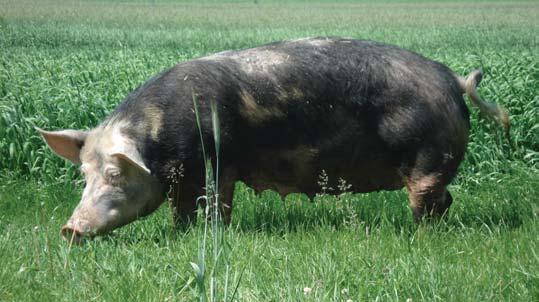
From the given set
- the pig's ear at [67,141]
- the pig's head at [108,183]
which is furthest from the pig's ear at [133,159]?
the pig's ear at [67,141]

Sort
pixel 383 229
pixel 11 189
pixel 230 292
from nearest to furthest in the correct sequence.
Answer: pixel 230 292
pixel 383 229
pixel 11 189

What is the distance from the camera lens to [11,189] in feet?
23.0

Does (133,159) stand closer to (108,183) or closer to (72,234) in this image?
(108,183)

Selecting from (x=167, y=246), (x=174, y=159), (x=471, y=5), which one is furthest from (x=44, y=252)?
(x=471, y=5)

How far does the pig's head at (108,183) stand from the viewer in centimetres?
509

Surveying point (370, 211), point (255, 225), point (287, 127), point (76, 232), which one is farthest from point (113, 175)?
point (370, 211)

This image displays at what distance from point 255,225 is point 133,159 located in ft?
3.41

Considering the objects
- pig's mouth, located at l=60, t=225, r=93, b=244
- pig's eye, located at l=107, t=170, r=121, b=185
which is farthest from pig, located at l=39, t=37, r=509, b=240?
pig's mouth, located at l=60, t=225, r=93, b=244

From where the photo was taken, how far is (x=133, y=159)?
511 centimetres

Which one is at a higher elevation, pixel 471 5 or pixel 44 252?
pixel 44 252

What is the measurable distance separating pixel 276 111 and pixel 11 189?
2723 millimetres

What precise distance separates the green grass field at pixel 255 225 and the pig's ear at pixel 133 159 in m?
0.45

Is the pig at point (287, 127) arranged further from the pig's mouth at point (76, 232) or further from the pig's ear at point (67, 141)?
the pig's mouth at point (76, 232)

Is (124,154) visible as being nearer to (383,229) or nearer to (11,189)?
(383,229)
